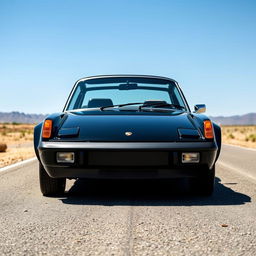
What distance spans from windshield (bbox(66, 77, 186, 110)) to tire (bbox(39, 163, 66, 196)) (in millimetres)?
1432

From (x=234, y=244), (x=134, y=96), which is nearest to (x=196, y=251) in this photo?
(x=234, y=244)

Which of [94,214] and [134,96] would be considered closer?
[94,214]

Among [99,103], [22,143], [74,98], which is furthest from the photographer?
[22,143]

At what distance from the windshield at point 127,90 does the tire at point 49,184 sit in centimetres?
143

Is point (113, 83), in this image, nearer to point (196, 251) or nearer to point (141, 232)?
point (141, 232)

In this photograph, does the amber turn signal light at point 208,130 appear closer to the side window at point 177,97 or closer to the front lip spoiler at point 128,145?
the front lip spoiler at point 128,145

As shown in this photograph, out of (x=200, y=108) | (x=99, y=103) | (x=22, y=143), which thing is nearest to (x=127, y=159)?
(x=99, y=103)

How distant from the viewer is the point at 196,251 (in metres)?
3.09

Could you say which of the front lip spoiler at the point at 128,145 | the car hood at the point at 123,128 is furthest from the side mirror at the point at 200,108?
the front lip spoiler at the point at 128,145

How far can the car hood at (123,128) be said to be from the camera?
501 cm

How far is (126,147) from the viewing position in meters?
4.88

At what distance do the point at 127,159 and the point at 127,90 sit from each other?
2.16 m

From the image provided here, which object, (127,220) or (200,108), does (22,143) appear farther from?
(127,220)

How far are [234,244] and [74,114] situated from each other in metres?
3.04
